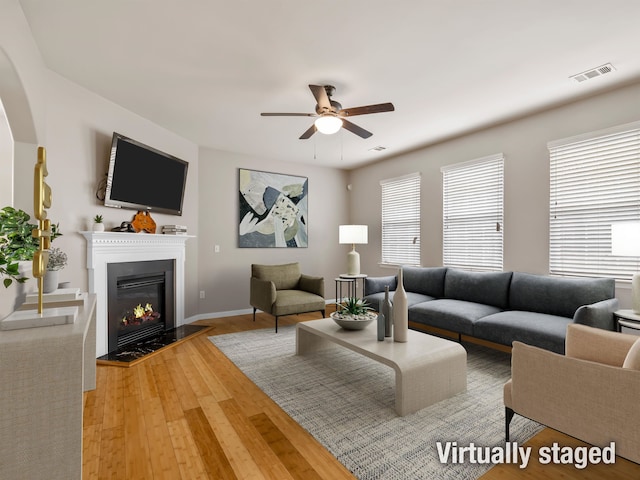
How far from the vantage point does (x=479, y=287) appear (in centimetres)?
386

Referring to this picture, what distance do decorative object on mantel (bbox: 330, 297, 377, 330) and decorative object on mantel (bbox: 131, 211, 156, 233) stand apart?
8.02ft

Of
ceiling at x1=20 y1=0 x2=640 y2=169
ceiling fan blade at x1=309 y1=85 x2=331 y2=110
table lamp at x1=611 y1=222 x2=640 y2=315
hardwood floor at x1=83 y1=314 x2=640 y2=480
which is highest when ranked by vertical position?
ceiling at x1=20 y1=0 x2=640 y2=169

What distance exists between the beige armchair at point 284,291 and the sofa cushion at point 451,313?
52.5 inches

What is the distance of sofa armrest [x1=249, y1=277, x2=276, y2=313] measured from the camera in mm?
4222

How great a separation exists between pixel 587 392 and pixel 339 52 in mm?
2550

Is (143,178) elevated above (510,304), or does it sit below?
above

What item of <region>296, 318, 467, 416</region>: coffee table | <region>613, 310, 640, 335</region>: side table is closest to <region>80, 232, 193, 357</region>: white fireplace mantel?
<region>296, 318, 467, 416</region>: coffee table

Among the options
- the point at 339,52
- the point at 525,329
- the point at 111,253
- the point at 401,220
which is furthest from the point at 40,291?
the point at 401,220

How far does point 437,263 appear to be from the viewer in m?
4.79

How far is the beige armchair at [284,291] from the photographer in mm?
4223

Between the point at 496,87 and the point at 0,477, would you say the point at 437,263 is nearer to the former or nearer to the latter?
the point at 496,87

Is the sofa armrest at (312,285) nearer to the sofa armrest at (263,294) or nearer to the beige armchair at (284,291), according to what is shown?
the beige armchair at (284,291)

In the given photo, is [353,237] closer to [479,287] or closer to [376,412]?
[479,287]

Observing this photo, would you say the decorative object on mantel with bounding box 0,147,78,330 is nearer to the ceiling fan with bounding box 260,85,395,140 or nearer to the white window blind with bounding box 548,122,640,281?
the ceiling fan with bounding box 260,85,395,140
